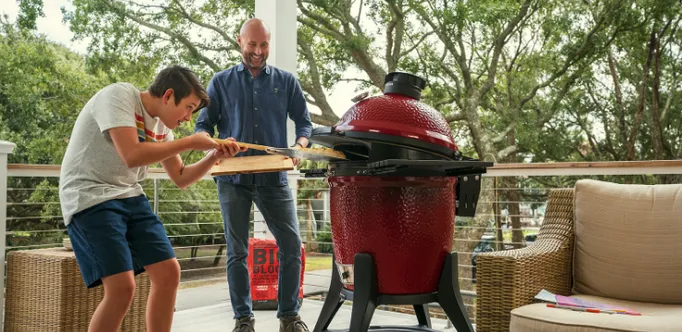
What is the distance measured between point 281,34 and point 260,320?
5.90 ft

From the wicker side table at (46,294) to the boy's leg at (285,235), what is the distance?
0.81 meters

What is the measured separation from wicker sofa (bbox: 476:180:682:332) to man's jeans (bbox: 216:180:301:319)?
1039 mm

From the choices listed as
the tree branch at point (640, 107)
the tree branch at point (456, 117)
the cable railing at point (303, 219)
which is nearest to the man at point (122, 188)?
the cable railing at point (303, 219)

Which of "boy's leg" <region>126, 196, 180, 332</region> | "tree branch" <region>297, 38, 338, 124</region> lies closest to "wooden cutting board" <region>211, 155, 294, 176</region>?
"boy's leg" <region>126, 196, 180, 332</region>

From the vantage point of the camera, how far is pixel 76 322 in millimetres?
2611

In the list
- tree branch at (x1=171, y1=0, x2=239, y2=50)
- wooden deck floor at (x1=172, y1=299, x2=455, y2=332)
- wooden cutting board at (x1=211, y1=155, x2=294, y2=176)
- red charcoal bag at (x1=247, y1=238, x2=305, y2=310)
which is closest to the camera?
wooden cutting board at (x1=211, y1=155, x2=294, y2=176)

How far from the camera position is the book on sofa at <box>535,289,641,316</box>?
1914 millimetres

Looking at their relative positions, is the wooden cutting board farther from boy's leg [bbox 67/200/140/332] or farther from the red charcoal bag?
the red charcoal bag

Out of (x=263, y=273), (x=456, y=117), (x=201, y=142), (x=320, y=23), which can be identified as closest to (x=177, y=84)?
(x=201, y=142)

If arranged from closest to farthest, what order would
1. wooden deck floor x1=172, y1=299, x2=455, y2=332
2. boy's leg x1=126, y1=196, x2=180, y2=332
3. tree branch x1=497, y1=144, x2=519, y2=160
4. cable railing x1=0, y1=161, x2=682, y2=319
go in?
boy's leg x1=126, y1=196, x2=180, y2=332 < wooden deck floor x1=172, y1=299, x2=455, y2=332 < cable railing x1=0, y1=161, x2=682, y2=319 < tree branch x1=497, y1=144, x2=519, y2=160

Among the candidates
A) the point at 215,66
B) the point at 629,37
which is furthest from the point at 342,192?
the point at 629,37

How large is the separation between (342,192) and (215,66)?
8.34 m

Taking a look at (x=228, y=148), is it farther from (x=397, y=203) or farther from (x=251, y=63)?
(x=251, y=63)

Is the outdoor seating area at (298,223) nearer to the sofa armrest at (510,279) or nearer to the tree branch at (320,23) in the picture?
the sofa armrest at (510,279)
